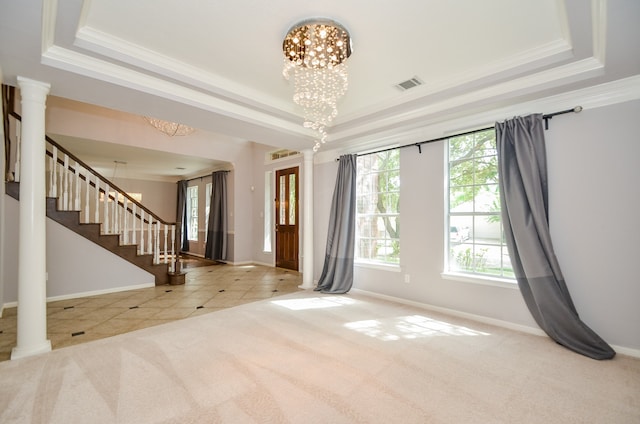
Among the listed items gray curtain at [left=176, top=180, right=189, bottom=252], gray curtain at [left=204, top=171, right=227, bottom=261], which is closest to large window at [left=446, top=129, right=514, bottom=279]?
gray curtain at [left=204, top=171, right=227, bottom=261]

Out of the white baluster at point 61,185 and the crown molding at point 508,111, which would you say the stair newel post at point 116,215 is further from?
the crown molding at point 508,111

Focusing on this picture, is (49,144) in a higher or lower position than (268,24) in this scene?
lower

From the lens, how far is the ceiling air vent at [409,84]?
3.02m

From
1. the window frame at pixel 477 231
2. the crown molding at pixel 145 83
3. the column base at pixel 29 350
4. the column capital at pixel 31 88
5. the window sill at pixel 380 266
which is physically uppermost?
the crown molding at pixel 145 83

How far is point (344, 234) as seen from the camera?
15.6 feet

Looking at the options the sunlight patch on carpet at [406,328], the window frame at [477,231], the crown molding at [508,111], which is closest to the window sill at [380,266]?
the window frame at [477,231]

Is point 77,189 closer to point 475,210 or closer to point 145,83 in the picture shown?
point 145,83

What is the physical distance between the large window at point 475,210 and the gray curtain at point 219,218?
19.4ft

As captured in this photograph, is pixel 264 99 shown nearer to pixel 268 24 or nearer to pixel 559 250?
pixel 268 24

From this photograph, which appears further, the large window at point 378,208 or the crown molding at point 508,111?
the large window at point 378,208

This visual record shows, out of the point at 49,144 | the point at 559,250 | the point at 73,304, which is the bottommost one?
the point at 73,304

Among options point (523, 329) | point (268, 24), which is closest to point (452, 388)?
point (523, 329)

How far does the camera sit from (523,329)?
3082mm

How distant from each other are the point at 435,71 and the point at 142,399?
3712 mm
